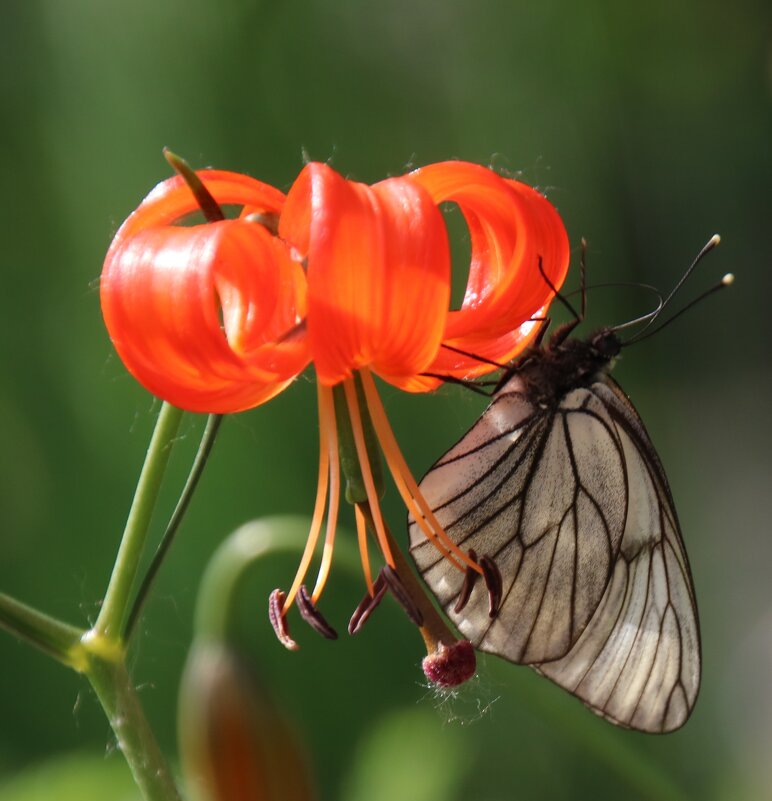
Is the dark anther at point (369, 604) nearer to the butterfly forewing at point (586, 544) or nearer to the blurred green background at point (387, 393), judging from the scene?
the butterfly forewing at point (586, 544)

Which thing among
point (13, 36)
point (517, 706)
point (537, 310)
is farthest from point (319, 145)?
point (537, 310)

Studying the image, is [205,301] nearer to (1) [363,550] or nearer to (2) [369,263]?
(2) [369,263]

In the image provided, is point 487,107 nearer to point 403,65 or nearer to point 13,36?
point 403,65

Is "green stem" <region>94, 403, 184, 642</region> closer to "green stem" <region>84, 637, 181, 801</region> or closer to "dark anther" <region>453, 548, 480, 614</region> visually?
"green stem" <region>84, 637, 181, 801</region>

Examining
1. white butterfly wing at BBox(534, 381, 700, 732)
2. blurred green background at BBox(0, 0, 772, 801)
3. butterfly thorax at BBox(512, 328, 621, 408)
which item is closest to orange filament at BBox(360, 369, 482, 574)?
butterfly thorax at BBox(512, 328, 621, 408)

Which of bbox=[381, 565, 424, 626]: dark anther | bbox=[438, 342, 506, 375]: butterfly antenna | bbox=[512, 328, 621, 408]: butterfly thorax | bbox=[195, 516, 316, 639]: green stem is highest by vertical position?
bbox=[438, 342, 506, 375]: butterfly antenna

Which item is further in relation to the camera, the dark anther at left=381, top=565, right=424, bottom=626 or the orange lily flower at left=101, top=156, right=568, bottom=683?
the dark anther at left=381, top=565, right=424, bottom=626

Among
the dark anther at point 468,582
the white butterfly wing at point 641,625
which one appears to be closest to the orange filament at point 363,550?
the dark anther at point 468,582
